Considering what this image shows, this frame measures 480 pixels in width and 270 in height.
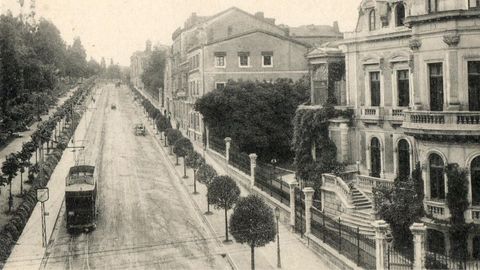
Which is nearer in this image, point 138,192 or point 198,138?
point 138,192

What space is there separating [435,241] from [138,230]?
15.1m

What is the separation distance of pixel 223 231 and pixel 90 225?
7117 mm

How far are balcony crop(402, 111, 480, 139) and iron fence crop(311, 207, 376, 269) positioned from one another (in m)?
5.24

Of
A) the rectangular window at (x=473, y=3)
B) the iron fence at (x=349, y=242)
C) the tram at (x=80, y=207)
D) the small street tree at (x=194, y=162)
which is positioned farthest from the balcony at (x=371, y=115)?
the tram at (x=80, y=207)

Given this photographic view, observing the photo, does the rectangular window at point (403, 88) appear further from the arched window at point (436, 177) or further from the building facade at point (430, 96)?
the arched window at point (436, 177)

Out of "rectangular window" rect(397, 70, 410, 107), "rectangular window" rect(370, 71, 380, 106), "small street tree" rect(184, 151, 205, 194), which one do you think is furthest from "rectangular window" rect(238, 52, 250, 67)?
"rectangular window" rect(397, 70, 410, 107)

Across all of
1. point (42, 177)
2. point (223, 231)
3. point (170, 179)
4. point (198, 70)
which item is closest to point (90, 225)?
point (223, 231)

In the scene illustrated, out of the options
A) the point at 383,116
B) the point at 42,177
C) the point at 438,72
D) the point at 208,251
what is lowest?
the point at 208,251

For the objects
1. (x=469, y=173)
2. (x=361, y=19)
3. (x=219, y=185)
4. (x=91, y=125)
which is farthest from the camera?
(x=91, y=125)

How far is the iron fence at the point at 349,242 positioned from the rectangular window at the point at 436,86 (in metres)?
6.75

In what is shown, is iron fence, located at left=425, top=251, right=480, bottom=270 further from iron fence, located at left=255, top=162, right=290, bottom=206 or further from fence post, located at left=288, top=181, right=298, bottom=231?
iron fence, located at left=255, top=162, right=290, bottom=206

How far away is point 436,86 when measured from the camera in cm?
2416

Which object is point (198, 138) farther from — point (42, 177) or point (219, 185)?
point (219, 185)

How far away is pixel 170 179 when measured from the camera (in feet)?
141
